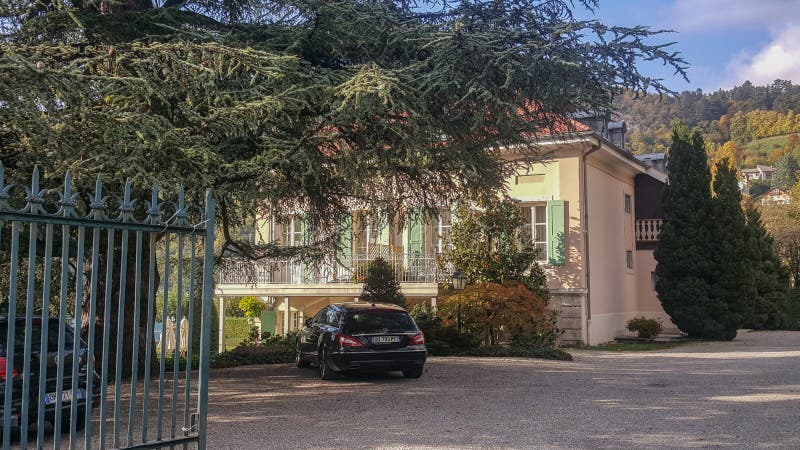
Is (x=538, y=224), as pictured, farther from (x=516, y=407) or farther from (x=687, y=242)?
(x=516, y=407)

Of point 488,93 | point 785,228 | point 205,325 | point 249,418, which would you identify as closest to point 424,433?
point 249,418

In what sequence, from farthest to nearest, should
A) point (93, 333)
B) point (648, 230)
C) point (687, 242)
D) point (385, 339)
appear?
point (648, 230), point (687, 242), point (385, 339), point (93, 333)

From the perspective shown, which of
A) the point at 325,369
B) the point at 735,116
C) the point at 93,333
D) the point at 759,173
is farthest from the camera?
the point at 735,116

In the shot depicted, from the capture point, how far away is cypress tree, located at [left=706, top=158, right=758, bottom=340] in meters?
24.1

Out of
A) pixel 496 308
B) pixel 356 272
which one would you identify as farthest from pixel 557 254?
pixel 356 272

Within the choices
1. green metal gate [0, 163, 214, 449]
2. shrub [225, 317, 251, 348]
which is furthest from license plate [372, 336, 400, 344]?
shrub [225, 317, 251, 348]

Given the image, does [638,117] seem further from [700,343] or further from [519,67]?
[519,67]

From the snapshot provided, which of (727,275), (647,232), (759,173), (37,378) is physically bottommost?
(37,378)

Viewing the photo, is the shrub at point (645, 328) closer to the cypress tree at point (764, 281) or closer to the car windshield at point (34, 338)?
the cypress tree at point (764, 281)

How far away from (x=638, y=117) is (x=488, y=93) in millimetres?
105792

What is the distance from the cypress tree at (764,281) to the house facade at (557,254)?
5.82 meters

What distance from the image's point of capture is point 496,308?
1811 centimetres

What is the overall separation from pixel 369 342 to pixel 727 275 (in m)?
16.0

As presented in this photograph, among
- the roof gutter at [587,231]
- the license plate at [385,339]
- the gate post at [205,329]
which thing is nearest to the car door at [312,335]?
the license plate at [385,339]
